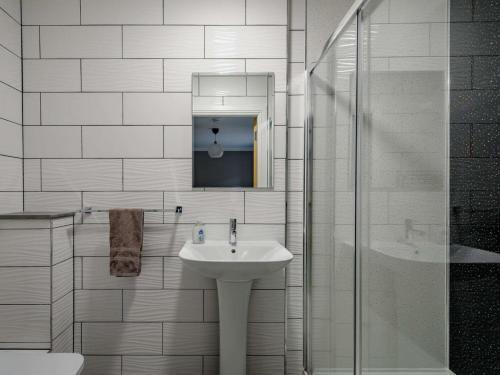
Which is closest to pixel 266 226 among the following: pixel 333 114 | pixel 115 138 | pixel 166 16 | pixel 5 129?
pixel 333 114

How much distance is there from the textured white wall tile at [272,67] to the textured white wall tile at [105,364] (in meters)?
1.79

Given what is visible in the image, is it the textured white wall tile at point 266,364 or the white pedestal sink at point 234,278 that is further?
the textured white wall tile at point 266,364

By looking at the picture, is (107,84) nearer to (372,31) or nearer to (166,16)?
(166,16)

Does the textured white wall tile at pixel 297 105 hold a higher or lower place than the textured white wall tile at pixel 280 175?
higher

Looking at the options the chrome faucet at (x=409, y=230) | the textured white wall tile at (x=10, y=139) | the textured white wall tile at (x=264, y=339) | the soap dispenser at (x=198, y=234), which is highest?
the textured white wall tile at (x=10, y=139)

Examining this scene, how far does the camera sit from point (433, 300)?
815 mm

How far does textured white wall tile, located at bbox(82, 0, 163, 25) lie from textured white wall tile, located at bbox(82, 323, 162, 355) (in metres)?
1.71

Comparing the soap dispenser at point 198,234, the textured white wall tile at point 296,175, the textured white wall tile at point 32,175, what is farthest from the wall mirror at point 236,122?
the textured white wall tile at point 32,175

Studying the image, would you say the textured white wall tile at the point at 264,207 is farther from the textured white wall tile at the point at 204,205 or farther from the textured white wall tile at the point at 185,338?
the textured white wall tile at the point at 185,338

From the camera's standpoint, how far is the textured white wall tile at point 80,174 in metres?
1.95

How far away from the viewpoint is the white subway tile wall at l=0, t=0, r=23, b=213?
5.84ft

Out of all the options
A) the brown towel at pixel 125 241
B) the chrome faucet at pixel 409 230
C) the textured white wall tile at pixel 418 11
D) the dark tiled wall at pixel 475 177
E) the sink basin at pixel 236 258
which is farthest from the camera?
the brown towel at pixel 125 241

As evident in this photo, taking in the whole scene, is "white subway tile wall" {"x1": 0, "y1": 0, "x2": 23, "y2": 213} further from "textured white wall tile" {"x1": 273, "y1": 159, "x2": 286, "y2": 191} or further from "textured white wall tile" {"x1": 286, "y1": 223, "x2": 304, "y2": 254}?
"textured white wall tile" {"x1": 286, "y1": 223, "x2": 304, "y2": 254}

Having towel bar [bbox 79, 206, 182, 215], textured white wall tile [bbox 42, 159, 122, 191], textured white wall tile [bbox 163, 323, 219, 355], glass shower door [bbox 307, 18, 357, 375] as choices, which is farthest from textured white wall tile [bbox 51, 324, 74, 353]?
glass shower door [bbox 307, 18, 357, 375]
